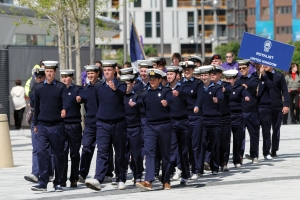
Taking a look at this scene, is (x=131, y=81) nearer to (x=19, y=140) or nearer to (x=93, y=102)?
(x=93, y=102)

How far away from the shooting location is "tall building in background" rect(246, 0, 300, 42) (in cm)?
16575

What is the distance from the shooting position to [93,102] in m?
16.1

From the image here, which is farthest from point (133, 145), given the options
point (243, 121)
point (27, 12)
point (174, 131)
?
point (27, 12)

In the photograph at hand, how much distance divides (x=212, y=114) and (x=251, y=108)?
7.70ft

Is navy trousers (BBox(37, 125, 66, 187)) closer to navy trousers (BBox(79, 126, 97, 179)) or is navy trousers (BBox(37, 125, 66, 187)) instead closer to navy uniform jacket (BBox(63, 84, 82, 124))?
navy uniform jacket (BBox(63, 84, 82, 124))

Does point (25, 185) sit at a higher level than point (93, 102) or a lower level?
lower

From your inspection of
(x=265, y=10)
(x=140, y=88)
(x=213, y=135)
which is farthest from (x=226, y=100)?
(x=265, y=10)

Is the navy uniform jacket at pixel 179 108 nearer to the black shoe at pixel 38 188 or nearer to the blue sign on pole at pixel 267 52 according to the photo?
the black shoe at pixel 38 188

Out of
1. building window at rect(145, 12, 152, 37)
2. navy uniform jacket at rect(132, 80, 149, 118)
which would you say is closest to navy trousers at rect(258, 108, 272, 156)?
navy uniform jacket at rect(132, 80, 149, 118)

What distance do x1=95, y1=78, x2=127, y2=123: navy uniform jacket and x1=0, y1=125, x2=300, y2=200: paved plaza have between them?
1.09 m

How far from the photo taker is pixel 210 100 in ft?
57.6

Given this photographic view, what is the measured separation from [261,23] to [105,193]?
155 metres

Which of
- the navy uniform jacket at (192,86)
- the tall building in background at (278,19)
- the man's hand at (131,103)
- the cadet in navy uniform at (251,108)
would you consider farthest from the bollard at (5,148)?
the tall building in background at (278,19)

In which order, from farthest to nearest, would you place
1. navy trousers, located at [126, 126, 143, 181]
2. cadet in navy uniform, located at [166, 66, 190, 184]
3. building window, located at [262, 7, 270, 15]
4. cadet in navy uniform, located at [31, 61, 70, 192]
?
building window, located at [262, 7, 270, 15] < cadet in navy uniform, located at [166, 66, 190, 184] < navy trousers, located at [126, 126, 143, 181] < cadet in navy uniform, located at [31, 61, 70, 192]
